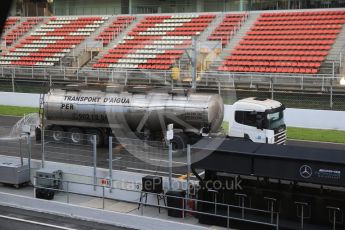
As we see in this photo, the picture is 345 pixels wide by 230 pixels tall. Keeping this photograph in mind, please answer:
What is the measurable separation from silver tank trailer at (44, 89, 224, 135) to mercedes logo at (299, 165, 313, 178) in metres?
10.7

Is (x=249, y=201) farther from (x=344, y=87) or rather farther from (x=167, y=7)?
(x=167, y=7)

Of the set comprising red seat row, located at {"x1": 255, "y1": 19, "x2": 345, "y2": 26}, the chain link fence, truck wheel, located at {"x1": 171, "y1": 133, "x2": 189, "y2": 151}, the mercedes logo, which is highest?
red seat row, located at {"x1": 255, "y1": 19, "x2": 345, "y2": 26}

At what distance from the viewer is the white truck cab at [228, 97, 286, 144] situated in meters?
20.0

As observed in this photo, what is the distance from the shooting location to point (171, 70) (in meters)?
37.4

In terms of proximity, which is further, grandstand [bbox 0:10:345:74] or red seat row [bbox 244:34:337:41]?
red seat row [bbox 244:34:337:41]

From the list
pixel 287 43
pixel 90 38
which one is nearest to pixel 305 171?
pixel 287 43

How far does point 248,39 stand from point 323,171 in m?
30.5

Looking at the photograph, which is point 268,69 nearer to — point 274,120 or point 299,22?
point 299,22

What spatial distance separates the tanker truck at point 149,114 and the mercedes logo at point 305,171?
343 inches

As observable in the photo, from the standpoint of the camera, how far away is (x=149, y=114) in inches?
876

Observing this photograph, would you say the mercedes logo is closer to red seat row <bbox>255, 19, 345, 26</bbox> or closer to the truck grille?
the truck grille

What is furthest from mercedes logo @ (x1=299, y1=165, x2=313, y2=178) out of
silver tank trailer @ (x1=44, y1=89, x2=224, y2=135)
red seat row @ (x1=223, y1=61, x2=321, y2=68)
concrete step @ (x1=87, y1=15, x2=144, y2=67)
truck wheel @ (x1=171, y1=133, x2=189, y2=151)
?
concrete step @ (x1=87, y1=15, x2=144, y2=67)

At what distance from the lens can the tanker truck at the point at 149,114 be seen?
67.3ft

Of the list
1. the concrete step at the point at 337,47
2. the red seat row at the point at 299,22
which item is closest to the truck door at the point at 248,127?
the concrete step at the point at 337,47
